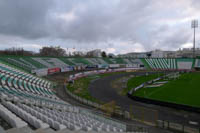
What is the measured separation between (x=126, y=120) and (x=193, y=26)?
6901cm

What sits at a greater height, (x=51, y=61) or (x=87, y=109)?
(x=51, y=61)

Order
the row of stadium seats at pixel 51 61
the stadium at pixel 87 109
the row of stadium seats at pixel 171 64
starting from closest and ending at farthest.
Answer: the stadium at pixel 87 109
the row of stadium seats at pixel 51 61
the row of stadium seats at pixel 171 64

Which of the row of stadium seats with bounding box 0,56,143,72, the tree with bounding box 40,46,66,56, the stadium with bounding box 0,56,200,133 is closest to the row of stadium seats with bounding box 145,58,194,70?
the row of stadium seats with bounding box 0,56,143,72

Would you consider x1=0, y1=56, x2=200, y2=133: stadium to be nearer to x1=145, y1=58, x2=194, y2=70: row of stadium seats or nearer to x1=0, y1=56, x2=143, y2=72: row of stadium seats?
x1=0, y1=56, x2=143, y2=72: row of stadium seats

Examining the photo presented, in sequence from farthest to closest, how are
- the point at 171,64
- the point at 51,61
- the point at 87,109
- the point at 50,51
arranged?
the point at 50,51, the point at 171,64, the point at 51,61, the point at 87,109

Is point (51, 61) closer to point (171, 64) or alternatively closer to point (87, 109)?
point (87, 109)

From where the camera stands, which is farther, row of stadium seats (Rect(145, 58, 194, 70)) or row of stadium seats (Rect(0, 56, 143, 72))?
row of stadium seats (Rect(145, 58, 194, 70))

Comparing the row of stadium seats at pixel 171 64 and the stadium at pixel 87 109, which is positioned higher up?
the row of stadium seats at pixel 171 64

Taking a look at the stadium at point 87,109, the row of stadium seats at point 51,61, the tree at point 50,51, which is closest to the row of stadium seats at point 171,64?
the row of stadium seats at point 51,61

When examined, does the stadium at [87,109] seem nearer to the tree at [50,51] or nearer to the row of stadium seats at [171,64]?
the row of stadium seats at [171,64]

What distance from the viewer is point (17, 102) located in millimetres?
10508

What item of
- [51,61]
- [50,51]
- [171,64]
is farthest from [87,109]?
[50,51]


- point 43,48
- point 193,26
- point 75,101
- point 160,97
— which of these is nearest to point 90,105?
point 75,101

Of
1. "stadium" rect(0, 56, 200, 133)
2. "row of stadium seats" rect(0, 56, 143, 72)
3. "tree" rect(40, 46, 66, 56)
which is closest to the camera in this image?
"stadium" rect(0, 56, 200, 133)
